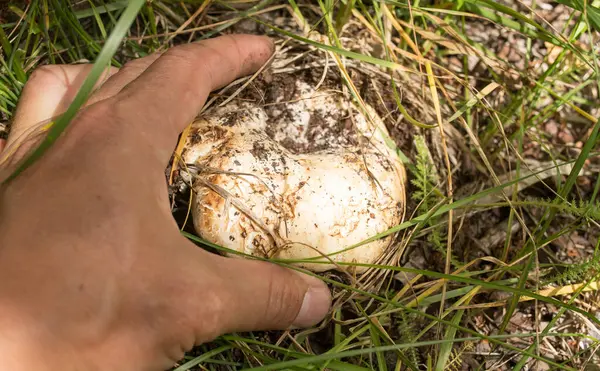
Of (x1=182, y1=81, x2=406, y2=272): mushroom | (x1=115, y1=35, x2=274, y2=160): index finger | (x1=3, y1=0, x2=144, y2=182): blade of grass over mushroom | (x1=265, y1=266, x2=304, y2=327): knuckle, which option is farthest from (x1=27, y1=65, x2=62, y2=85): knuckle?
(x1=265, y1=266, x2=304, y2=327): knuckle

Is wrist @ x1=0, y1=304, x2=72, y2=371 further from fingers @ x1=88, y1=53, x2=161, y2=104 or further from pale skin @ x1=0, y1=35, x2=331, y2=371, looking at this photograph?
fingers @ x1=88, y1=53, x2=161, y2=104

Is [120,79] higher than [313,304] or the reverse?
higher

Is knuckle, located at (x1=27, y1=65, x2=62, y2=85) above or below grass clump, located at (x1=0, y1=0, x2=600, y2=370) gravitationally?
above

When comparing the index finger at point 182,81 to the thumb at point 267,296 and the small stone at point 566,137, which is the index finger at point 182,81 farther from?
the small stone at point 566,137

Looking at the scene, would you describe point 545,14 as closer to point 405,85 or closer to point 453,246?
point 405,85

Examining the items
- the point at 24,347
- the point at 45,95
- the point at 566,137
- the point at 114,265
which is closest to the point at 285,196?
the point at 114,265

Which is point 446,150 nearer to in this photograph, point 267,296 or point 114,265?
point 267,296
